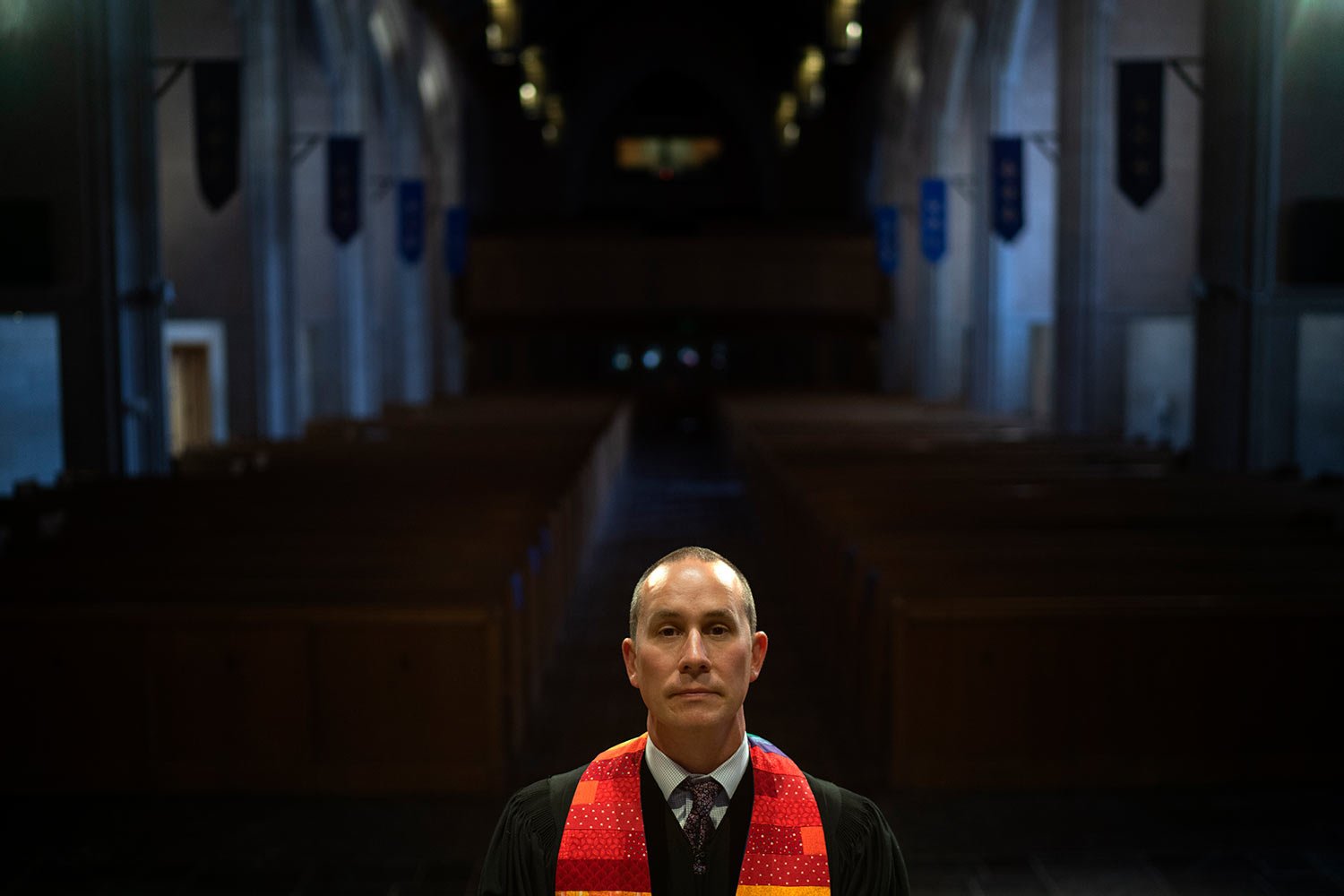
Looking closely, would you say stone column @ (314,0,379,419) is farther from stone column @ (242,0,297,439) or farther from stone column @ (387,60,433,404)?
stone column @ (242,0,297,439)

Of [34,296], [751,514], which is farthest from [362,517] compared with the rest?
[751,514]

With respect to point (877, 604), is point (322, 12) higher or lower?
higher

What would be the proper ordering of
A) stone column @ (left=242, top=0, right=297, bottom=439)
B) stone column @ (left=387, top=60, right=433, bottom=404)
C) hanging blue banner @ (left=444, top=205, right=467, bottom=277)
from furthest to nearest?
hanging blue banner @ (left=444, top=205, right=467, bottom=277), stone column @ (left=387, top=60, right=433, bottom=404), stone column @ (left=242, top=0, right=297, bottom=439)

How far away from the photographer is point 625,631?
8141mm

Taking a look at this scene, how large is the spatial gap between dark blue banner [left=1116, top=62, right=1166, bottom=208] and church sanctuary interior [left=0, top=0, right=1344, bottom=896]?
0.05m

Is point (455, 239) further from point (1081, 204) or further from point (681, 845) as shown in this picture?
point (681, 845)

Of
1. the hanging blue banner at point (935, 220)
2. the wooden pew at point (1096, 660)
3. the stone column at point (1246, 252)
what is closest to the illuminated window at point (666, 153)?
the hanging blue banner at point (935, 220)

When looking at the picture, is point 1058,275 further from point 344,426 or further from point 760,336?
point 760,336

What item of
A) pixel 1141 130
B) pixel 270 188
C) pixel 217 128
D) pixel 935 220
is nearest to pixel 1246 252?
pixel 1141 130

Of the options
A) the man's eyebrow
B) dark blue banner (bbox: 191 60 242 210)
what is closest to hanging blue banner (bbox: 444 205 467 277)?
dark blue banner (bbox: 191 60 242 210)

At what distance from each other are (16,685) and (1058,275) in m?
12.1

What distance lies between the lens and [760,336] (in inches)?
1139

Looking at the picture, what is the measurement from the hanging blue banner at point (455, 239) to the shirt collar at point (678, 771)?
22.1m

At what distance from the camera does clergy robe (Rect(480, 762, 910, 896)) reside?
5.23ft
